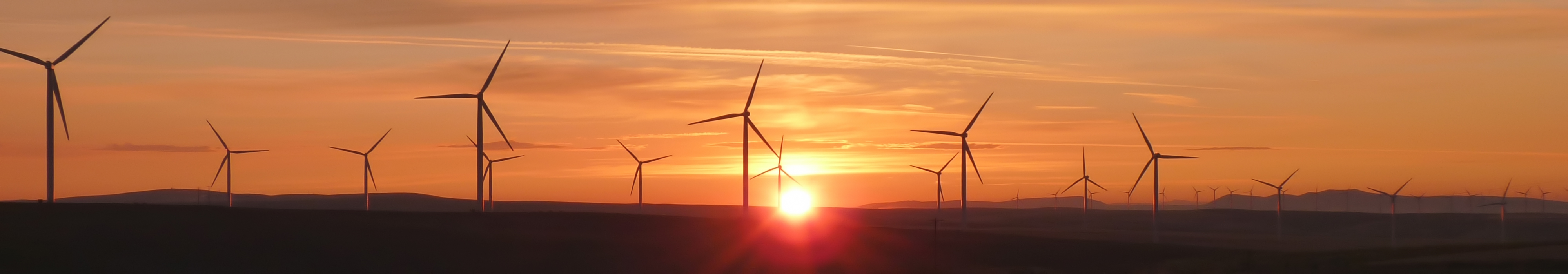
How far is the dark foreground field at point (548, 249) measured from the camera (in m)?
70.6

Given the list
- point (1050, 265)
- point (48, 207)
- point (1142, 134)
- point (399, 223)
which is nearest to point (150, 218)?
point (48, 207)

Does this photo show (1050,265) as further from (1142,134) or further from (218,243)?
(218,243)

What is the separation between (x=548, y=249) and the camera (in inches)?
3187

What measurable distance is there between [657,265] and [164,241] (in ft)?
83.6

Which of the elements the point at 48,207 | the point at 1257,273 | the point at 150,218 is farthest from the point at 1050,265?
the point at 48,207

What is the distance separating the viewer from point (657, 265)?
263 ft

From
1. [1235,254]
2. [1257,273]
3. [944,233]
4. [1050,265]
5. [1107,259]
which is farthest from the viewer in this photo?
[944,233]

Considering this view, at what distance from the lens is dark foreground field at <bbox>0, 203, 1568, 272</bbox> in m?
70.6

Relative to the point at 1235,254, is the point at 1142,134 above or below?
above

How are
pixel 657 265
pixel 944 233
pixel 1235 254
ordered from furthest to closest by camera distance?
pixel 944 233, pixel 1235 254, pixel 657 265

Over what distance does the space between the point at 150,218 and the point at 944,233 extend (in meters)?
56.5

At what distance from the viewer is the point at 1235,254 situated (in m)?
102

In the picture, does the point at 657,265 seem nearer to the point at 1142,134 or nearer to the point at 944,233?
the point at 944,233

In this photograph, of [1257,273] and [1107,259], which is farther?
[1107,259]
